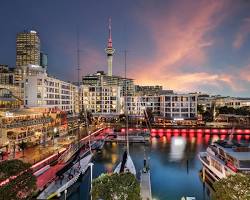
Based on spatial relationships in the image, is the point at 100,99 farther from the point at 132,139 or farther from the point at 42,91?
the point at 132,139

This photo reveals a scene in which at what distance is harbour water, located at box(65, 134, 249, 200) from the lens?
31.6 meters

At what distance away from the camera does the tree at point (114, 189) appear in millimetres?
15383

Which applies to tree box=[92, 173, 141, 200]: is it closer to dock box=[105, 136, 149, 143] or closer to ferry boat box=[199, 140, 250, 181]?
ferry boat box=[199, 140, 250, 181]

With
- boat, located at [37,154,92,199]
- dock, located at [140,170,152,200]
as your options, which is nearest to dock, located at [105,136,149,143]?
boat, located at [37,154,92,199]

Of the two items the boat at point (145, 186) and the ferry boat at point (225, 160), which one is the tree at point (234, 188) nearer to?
the boat at point (145, 186)

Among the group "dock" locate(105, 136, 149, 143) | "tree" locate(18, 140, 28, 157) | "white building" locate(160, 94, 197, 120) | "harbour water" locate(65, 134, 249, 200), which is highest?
"white building" locate(160, 94, 197, 120)

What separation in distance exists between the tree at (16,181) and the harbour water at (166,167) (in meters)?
12.5

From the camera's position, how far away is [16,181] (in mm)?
16984

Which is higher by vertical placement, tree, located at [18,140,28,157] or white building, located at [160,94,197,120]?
white building, located at [160,94,197,120]

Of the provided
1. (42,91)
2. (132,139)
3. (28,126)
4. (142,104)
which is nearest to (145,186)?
(28,126)

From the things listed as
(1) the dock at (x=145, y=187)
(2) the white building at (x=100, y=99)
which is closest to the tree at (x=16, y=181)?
(1) the dock at (x=145, y=187)

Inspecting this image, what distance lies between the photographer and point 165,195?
1223 inches

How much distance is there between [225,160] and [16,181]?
23366 millimetres

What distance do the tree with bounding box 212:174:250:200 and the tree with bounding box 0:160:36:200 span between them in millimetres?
11068
